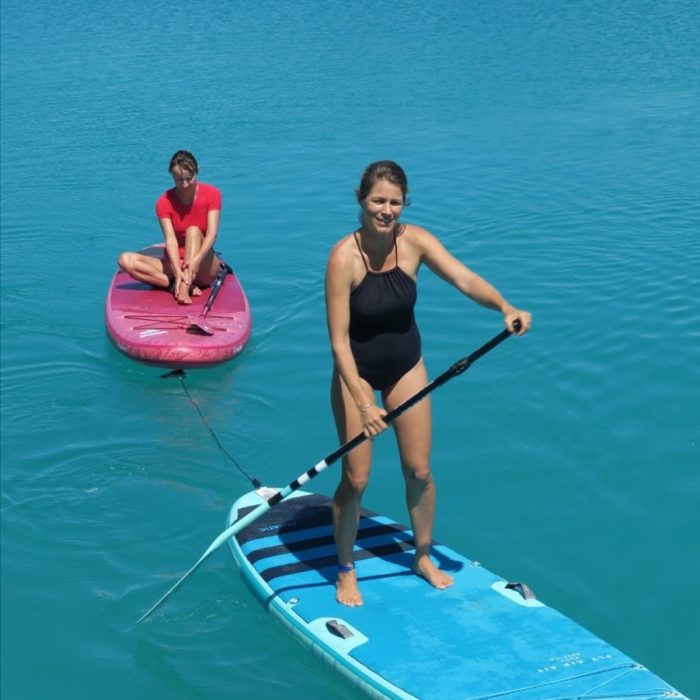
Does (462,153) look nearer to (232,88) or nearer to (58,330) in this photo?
(232,88)

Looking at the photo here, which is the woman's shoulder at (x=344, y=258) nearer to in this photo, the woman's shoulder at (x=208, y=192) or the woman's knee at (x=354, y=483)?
the woman's knee at (x=354, y=483)

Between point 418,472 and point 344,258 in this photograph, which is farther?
point 418,472

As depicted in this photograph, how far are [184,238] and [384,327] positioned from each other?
5007mm

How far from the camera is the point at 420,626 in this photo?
568cm

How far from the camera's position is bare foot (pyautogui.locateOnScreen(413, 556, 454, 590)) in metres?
6.05

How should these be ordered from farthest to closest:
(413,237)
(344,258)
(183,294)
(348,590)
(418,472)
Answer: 1. (183,294)
2. (348,590)
3. (418,472)
4. (413,237)
5. (344,258)

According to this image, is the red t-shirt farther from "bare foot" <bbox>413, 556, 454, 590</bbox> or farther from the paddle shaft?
"bare foot" <bbox>413, 556, 454, 590</bbox>

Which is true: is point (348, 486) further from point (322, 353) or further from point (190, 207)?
point (190, 207)

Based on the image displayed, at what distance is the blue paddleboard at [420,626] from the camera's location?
5184 millimetres

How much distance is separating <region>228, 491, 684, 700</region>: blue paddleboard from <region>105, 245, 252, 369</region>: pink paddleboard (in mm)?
2897

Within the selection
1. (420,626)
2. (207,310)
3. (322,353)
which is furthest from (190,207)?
(420,626)

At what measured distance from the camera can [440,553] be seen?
6.39 metres

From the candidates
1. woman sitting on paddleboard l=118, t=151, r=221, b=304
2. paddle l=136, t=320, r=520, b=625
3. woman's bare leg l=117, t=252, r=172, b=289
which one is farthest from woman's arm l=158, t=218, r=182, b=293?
paddle l=136, t=320, r=520, b=625

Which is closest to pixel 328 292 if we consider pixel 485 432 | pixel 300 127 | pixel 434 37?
pixel 485 432
